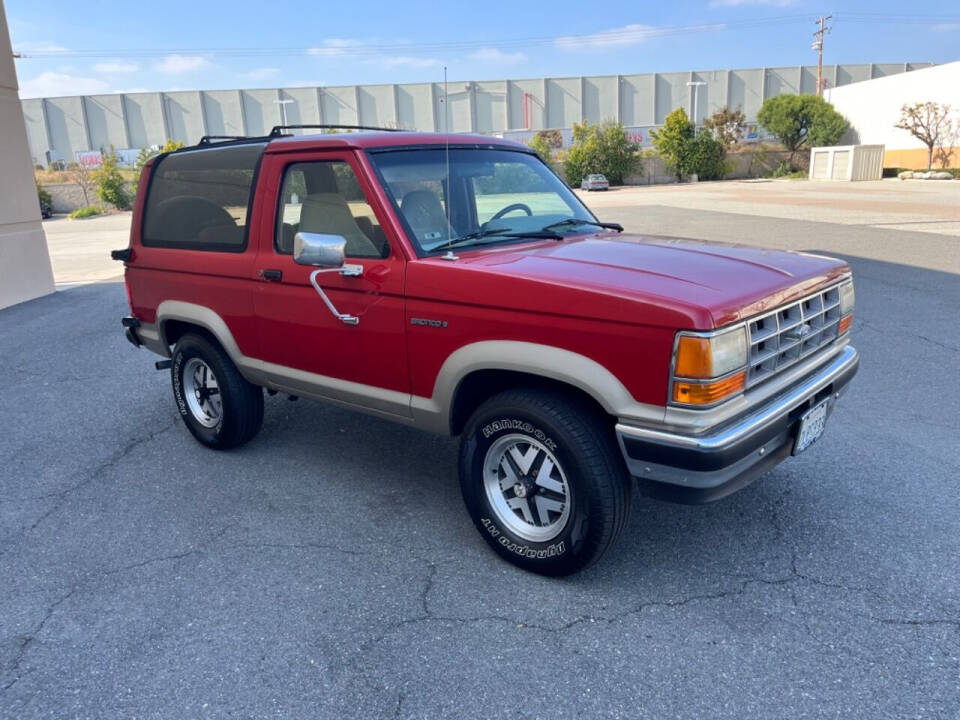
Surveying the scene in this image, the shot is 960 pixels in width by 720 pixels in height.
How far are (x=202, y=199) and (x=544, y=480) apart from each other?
9.70 ft

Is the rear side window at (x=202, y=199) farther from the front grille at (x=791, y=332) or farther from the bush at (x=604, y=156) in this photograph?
the bush at (x=604, y=156)

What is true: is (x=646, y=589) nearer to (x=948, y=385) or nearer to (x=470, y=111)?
(x=948, y=385)

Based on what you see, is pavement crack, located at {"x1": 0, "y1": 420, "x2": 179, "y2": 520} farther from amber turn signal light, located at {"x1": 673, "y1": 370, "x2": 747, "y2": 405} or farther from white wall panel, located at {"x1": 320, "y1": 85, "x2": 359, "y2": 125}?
white wall panel, located at {"x1": 320, "y1": 85, "x2": 359, "y2": 125}

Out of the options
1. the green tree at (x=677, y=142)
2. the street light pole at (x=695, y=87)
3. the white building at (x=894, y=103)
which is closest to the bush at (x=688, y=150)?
the green tree at (x=677, y=142)

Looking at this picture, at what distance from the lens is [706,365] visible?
2.62 metres

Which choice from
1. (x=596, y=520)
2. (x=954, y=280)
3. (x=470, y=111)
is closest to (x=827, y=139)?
(x=470, y=111)

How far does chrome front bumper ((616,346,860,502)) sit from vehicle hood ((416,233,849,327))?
17.0 inches

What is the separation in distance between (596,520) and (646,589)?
486mm

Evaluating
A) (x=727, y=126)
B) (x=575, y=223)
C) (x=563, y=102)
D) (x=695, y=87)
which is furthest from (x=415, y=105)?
(x=575, y=223)

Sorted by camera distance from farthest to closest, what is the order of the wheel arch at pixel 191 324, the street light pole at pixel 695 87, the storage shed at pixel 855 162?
the street light pole at pixel 695 87, the storage shed at pixel 855 162, the wheel arch at pixel 191 324

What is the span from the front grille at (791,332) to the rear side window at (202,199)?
292 cm

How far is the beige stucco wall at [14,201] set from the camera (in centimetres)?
1089

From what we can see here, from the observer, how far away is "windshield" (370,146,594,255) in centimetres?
363

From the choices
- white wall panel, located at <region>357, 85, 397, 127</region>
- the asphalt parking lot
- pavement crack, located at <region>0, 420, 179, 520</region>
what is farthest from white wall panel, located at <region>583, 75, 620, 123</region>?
pavement crack, located at <region>0, 420, 179, 520</region>
